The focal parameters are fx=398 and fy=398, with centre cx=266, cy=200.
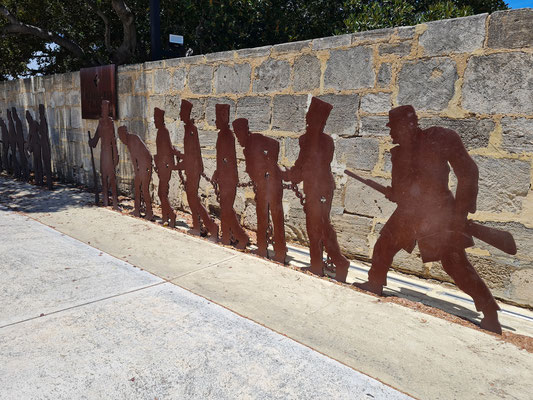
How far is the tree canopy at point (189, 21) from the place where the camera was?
789 cm

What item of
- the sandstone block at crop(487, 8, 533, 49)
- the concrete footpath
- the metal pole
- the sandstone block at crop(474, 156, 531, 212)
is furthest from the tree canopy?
the concrete footpath

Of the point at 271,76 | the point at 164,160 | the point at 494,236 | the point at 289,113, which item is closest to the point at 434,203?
the point at 494,236

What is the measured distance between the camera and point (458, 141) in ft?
8.05

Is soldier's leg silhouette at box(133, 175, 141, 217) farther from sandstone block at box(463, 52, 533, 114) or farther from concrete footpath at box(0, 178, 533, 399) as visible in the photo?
sandstone block at box(463, 52, 533, 114)

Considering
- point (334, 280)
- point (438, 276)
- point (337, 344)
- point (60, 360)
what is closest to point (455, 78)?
point (438, 276)

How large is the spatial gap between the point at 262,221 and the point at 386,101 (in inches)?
56.6

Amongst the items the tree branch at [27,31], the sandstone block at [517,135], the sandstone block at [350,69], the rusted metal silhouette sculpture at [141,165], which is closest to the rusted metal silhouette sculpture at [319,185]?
the sandstone block at [350,69]

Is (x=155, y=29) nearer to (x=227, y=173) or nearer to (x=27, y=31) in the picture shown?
(x=27, y=31)

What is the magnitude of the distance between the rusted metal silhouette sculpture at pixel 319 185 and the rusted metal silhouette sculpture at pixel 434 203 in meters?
0.39

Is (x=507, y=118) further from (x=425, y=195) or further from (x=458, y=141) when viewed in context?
(x=425, y=195)

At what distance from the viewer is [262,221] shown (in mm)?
3541

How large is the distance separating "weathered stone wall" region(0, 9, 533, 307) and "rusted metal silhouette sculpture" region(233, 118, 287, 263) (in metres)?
0.47

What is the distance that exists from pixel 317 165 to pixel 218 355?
1.61 m

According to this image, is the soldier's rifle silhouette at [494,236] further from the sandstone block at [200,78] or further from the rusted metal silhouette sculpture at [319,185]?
the sandstone block at [200,78]
